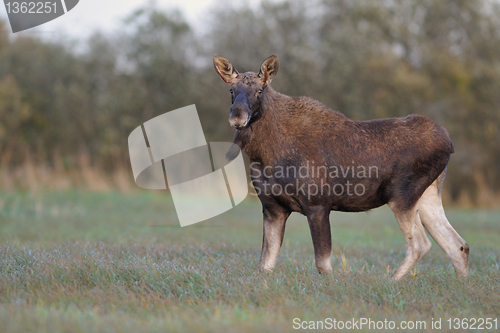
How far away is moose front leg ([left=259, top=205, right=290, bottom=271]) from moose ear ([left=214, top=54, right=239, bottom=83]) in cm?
170

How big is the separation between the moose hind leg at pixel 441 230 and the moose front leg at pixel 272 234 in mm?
1915

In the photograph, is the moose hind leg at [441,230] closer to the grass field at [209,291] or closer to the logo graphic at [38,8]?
the grass field at [209,291]

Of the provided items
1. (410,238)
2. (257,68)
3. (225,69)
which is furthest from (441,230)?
(257,68)

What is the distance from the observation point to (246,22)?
28234 millimetres

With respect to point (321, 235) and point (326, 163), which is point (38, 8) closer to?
point (326, 163)

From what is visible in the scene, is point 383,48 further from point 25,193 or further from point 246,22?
point 25,193

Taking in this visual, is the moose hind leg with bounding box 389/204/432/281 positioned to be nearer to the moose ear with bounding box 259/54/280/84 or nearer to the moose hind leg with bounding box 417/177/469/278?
the moose hind leg with bounding box 417/177/469/278

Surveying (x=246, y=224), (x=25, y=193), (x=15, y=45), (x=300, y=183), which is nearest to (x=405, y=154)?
(x=300, y=183)

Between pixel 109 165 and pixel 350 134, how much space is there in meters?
23.4

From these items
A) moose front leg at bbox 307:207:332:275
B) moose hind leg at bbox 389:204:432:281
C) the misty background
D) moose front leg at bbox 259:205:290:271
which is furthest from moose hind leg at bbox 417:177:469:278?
the misty background

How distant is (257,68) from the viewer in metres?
26.5

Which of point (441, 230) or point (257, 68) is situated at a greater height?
point (441, 230)

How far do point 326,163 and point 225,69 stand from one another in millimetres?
1739

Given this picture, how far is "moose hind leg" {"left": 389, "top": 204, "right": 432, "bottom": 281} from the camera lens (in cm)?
664
